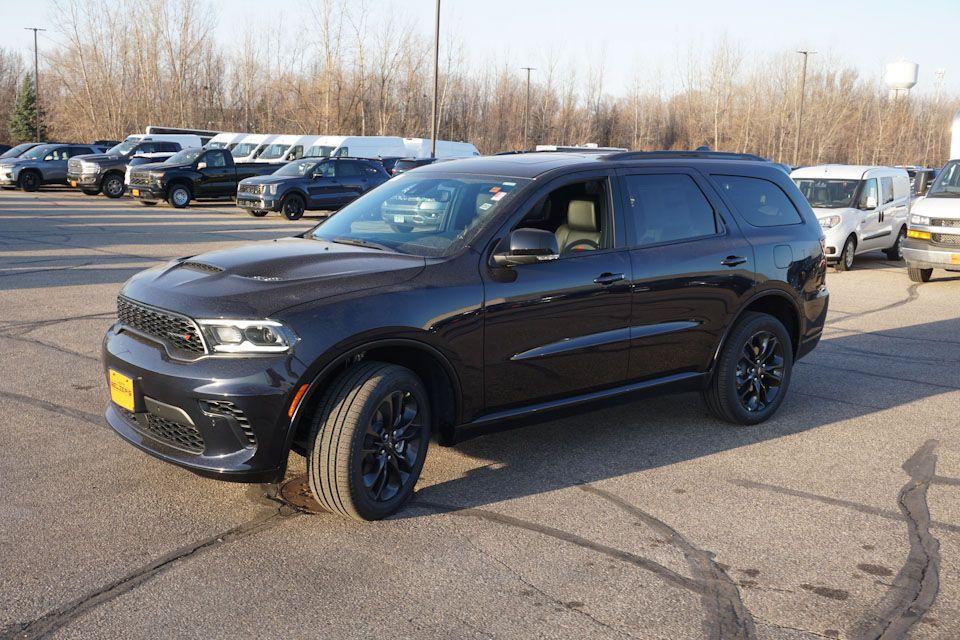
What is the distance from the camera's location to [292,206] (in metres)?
23.8

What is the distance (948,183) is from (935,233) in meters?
1.39

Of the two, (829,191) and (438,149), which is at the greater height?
(438,149)

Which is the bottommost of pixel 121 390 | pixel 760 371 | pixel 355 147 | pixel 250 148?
pixel 760 371

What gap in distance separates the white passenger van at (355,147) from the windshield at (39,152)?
9.08 metres

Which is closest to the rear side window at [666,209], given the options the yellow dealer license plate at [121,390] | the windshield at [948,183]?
the yellow dealer license plate at [121,390]

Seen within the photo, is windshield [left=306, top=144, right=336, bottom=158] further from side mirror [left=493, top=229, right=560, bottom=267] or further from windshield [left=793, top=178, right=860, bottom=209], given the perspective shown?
side mirror [left=493, top=229, right=560, bottom=267]

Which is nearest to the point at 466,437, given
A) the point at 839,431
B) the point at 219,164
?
the point at 839,431

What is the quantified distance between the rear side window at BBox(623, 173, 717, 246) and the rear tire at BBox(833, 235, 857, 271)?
10.9m

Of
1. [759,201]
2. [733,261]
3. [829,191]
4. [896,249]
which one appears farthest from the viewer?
[896,249]

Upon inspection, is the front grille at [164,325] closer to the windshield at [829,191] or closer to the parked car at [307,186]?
the windshield at [829,191]

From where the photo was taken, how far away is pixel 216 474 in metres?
4.17

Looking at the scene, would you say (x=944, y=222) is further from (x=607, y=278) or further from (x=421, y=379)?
(x=421, y=379)

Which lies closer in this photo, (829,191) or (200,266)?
(200,266)

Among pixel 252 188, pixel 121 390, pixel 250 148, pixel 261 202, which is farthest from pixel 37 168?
pixel 121 390
